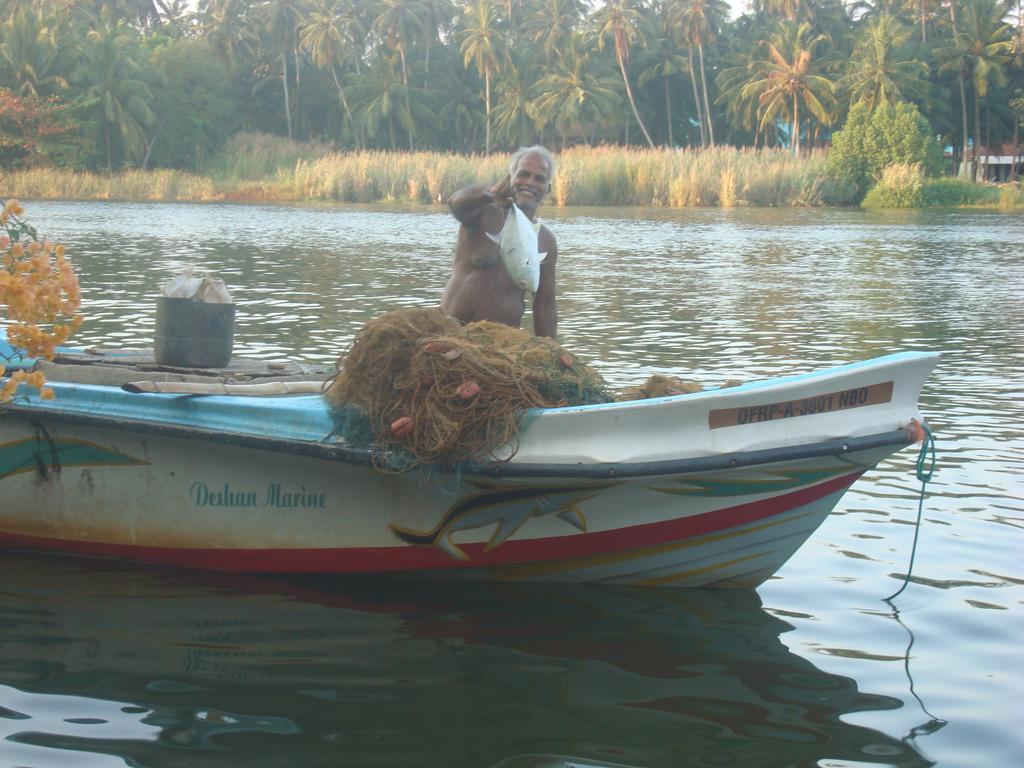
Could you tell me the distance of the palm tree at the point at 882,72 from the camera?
54.5m

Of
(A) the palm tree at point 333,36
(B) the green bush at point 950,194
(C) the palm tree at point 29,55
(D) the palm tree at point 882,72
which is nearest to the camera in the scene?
(B) the green bush at point 950,194

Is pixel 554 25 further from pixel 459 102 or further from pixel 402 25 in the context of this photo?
Result: pixel 402 25

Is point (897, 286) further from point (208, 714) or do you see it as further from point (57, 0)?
point (57, 0)

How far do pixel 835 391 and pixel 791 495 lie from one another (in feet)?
1.57

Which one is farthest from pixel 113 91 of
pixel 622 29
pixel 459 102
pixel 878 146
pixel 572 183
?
pixel 878 146

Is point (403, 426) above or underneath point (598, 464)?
above

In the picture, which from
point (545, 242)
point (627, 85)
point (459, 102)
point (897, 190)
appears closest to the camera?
point (545, 242)

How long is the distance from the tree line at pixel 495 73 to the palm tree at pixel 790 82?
12 cm

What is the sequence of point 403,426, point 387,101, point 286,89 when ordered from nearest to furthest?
point 403,426 < point 387,101 < point 286,89

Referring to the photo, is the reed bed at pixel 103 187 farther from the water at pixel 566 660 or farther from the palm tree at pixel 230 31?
the water at pixel 566 660

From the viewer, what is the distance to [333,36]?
213ft

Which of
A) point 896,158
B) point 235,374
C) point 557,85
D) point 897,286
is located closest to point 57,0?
point 557,85

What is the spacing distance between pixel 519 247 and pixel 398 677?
214cm

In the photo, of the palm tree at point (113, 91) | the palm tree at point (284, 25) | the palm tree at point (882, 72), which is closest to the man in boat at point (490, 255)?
the palm tree at point (882, 72)
